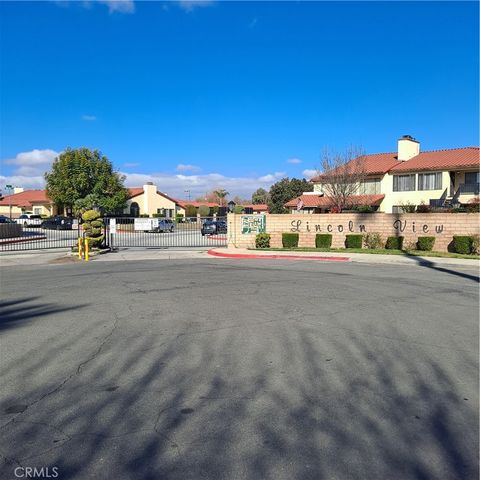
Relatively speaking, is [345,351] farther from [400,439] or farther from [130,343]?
[130,343]

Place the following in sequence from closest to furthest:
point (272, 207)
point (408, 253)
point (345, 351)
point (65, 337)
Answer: point (345, 351), point (65, 337), point (408, 253), point (272, 207)

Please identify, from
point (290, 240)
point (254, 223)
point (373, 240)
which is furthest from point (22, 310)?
point (373, 240)

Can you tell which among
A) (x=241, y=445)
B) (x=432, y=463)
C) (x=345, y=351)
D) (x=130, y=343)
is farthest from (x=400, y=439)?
(x=130, y=343)

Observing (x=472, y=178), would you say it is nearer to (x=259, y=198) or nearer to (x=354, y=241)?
(x=354, y=241)

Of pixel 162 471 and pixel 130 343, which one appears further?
pixel 130 343

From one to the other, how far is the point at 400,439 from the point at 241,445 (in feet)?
4.50

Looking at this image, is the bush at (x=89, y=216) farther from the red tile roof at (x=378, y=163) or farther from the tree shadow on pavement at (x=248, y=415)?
the red tile roof at (x=378, y=163)

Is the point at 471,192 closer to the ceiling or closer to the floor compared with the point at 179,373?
closer to the ceiling

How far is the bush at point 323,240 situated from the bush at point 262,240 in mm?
2721

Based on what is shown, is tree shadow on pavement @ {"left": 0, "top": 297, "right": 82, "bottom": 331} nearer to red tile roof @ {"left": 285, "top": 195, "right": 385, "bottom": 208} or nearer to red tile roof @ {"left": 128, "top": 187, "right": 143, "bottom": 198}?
red tile roof @ {"left": 285, "top": 195, "right": 385, "bottom": 208}

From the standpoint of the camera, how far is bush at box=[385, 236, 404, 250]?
24.9m

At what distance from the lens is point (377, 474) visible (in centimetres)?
364

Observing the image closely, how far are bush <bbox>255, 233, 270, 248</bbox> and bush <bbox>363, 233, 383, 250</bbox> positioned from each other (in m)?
5.33

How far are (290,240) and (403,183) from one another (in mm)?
20653
